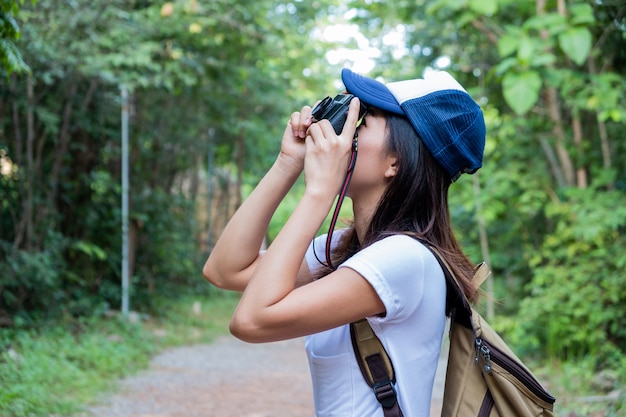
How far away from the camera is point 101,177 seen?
343 inches

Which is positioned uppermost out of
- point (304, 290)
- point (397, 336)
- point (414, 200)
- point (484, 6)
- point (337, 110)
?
point (484, 6)

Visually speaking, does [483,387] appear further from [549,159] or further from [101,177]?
[101,177]

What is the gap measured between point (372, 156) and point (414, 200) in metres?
0.14

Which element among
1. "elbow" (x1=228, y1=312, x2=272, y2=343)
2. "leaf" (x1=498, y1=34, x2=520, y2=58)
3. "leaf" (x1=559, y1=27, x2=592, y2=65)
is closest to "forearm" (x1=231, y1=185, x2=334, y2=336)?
"elbow" (x1=228, y1=312, x2=272, y2=343)

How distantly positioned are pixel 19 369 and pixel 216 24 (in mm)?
5659

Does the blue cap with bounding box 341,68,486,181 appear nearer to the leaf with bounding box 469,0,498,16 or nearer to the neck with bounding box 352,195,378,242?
the neck with bounding box 352,195,378,242

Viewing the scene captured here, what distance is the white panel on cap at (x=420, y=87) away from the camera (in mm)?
1646

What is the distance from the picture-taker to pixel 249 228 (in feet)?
6.18

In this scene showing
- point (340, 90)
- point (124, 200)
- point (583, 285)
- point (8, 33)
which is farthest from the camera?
point (124, 200)

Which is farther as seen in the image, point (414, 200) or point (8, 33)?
point (8, 33)

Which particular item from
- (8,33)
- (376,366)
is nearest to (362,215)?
(376,366)

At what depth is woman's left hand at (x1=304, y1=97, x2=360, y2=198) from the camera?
62.2 inches

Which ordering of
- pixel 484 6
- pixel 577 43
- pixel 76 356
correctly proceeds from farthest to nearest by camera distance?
pixel 76 356 < pixel 484 6 < pixel 577 43

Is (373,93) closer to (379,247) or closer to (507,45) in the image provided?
(379,247)
